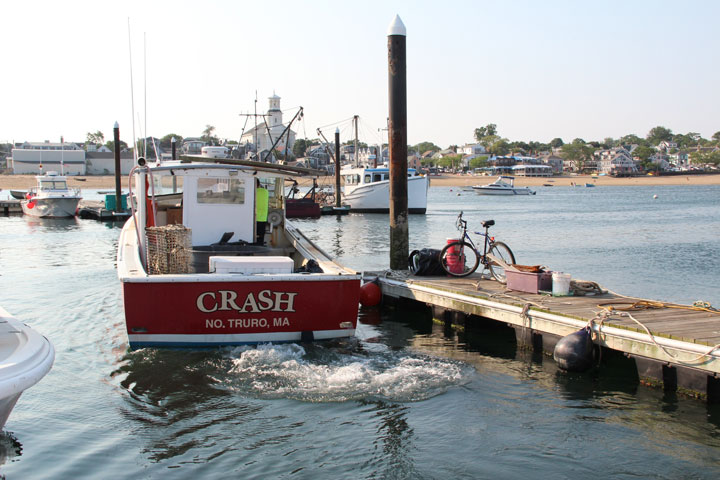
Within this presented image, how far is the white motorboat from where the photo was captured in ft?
164

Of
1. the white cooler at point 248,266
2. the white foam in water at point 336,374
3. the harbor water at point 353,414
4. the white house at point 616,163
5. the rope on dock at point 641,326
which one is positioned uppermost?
the white house at point 616,163

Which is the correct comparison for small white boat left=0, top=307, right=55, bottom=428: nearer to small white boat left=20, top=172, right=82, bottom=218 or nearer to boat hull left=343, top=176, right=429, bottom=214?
small white boat left=20, top=172, right=82, bottom=218

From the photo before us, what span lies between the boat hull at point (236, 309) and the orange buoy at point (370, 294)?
328cm

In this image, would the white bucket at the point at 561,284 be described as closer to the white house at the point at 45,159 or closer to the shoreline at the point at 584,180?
the shoreline at the point at 584,180

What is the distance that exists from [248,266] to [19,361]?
15.5ft

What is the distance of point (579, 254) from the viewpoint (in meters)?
25.3

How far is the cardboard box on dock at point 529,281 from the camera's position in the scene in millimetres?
11312

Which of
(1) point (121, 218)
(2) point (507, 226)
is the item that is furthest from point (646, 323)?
(1) point (121, 218)

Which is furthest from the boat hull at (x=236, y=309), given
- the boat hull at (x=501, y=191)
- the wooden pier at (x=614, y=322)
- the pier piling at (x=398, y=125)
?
the boat hull at (x=501, y=191)

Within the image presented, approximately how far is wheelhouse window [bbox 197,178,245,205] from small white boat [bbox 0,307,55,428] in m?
6.15

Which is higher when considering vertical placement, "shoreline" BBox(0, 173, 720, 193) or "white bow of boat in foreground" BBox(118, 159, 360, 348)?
"shoreline" BBox(0, 173, 720, 193)

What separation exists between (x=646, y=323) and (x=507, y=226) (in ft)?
107

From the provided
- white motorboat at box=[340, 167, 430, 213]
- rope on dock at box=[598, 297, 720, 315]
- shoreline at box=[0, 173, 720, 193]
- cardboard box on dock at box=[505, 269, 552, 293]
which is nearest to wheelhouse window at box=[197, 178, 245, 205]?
cardboard box on dock at box=[505, 269, 552, 293]

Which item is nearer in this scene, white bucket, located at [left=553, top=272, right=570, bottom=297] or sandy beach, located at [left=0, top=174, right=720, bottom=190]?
white bucket, located at [left=553, top=272, right=570, bottom=297]
